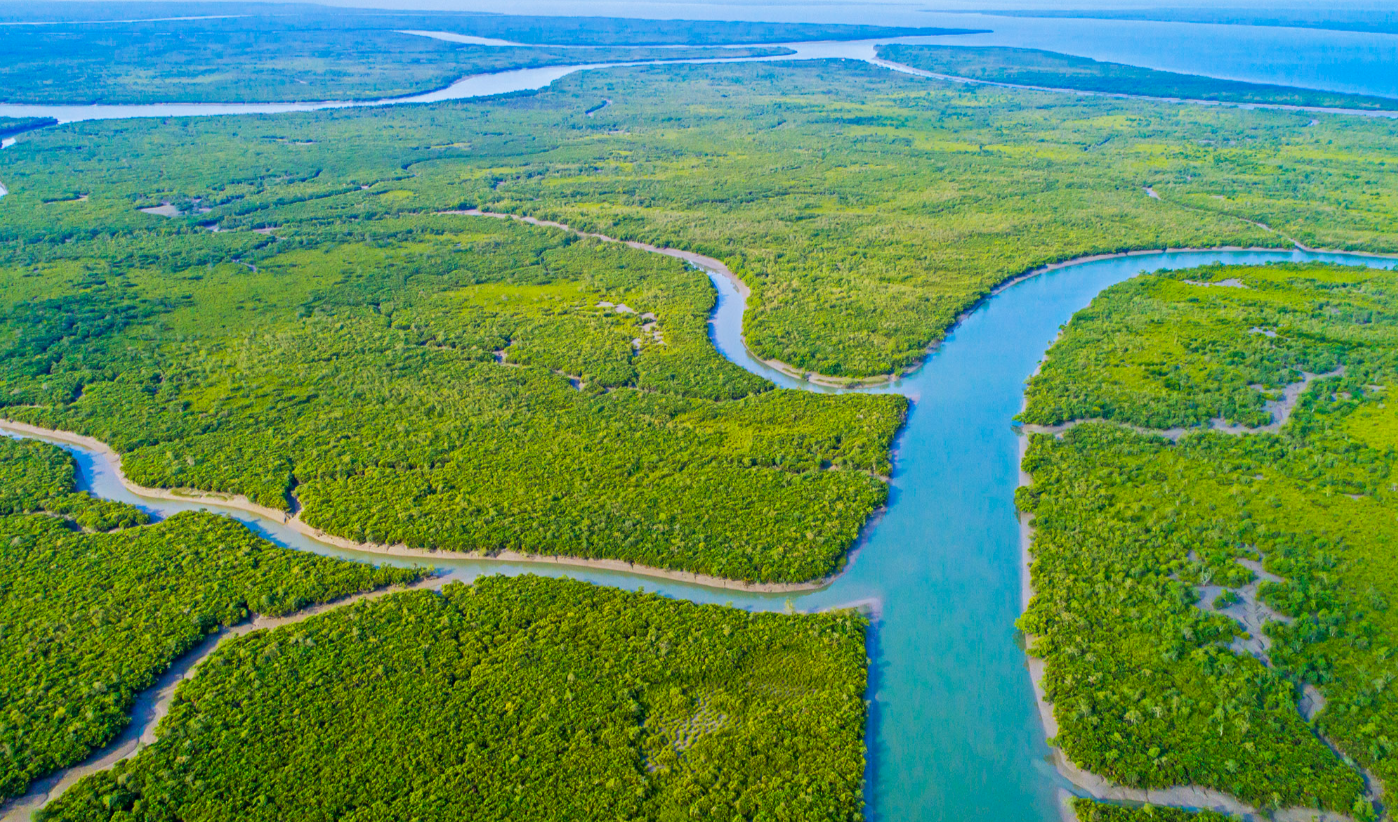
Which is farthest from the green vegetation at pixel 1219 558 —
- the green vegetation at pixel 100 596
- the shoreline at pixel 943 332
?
the green vegetation at pixel 100 596

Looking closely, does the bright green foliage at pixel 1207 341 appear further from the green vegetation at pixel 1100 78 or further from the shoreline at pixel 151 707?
the green vegetation at pixel 1100 78

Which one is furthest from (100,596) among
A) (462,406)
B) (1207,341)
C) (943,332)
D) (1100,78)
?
(1100,78)

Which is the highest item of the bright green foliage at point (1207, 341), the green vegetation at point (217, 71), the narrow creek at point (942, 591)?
the green vegetation at point (217, 71)

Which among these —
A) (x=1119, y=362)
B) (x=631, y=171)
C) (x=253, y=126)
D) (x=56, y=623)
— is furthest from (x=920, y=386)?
(x=253, y=126)

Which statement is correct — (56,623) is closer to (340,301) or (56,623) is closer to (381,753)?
(381,753)

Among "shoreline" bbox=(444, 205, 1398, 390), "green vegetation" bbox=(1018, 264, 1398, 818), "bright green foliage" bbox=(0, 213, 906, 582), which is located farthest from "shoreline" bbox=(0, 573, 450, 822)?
"shoreline" bbox=(444, 205, 1398, 390)

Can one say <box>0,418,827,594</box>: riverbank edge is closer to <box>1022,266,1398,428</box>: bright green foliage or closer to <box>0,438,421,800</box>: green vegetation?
<box>0,438,421,800</box>: green vegetation

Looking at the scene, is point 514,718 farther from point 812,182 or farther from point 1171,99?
point 1171,99

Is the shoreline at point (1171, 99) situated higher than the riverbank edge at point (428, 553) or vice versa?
the shoreline at point (1171, 99)
